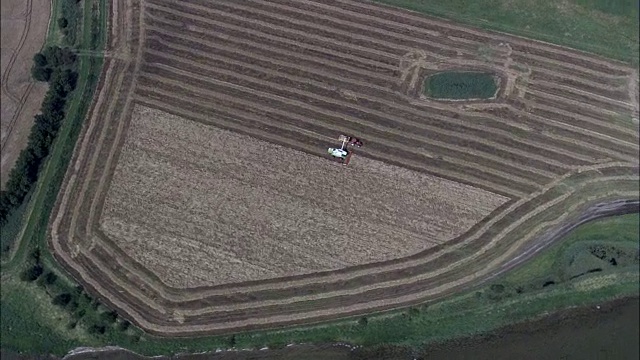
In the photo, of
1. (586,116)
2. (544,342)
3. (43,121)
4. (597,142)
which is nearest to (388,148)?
(586,116)

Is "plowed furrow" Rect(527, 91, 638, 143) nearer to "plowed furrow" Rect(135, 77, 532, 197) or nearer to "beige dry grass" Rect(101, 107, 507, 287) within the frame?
"plowed furrow" Rect(135, 77, 532, 197)

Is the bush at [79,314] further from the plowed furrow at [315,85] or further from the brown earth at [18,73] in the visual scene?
the plowed furrow at [315,85]

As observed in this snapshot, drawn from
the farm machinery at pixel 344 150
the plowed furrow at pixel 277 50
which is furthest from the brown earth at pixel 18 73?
the farm machinery at pixel 344 150

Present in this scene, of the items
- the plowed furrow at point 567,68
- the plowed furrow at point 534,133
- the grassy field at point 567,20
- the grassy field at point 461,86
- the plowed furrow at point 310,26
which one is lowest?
the plowed furrow at point 534,133

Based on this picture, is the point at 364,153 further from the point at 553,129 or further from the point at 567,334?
the point at 567,334

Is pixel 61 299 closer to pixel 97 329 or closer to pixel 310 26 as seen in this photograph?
pixel 97 329

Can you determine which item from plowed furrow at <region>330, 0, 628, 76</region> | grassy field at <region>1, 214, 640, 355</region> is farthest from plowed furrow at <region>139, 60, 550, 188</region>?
plowed furrow at <region>330, 0, 628, 76</region>

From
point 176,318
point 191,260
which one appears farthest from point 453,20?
point 176,318
